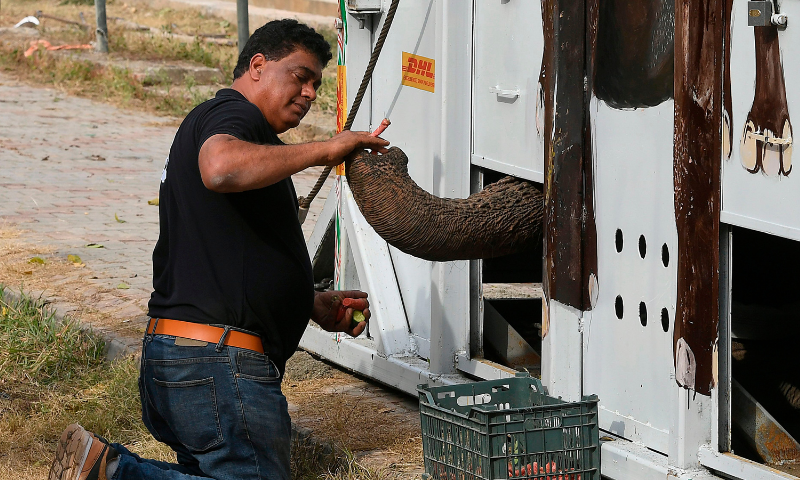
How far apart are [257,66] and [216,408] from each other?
1105 mm

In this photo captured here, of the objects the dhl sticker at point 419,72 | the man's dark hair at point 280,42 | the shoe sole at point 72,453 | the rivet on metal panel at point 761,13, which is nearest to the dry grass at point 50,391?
the shoe sole at point 72,453

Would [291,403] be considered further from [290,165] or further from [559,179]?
[290,165]

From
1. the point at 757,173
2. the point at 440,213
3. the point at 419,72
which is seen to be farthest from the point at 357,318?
the point at 757,173

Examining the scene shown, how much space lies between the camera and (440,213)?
3965mm

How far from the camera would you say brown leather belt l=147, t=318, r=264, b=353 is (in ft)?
10.9

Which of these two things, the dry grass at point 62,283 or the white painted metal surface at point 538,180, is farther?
the dry grass at point 62,283

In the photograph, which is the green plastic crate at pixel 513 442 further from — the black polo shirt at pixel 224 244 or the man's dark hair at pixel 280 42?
the man's dark hair at pixel 280 42

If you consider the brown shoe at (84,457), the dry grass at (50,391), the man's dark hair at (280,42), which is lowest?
the dry grass at (50,391)

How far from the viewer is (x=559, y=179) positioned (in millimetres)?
3887

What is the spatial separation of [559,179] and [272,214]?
3.63 ft

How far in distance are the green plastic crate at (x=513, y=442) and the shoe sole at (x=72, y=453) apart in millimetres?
1071

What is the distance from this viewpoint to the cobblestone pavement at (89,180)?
7973 mm

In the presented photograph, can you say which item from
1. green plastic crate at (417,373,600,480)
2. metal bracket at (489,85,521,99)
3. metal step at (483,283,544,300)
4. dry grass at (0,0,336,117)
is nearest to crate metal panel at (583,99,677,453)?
green plastic crate at (417,373,600,480)

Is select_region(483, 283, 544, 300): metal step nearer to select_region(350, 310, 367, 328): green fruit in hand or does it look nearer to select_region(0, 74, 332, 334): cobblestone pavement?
select_region(0, 74, 332, 334): cobblestone pavement
